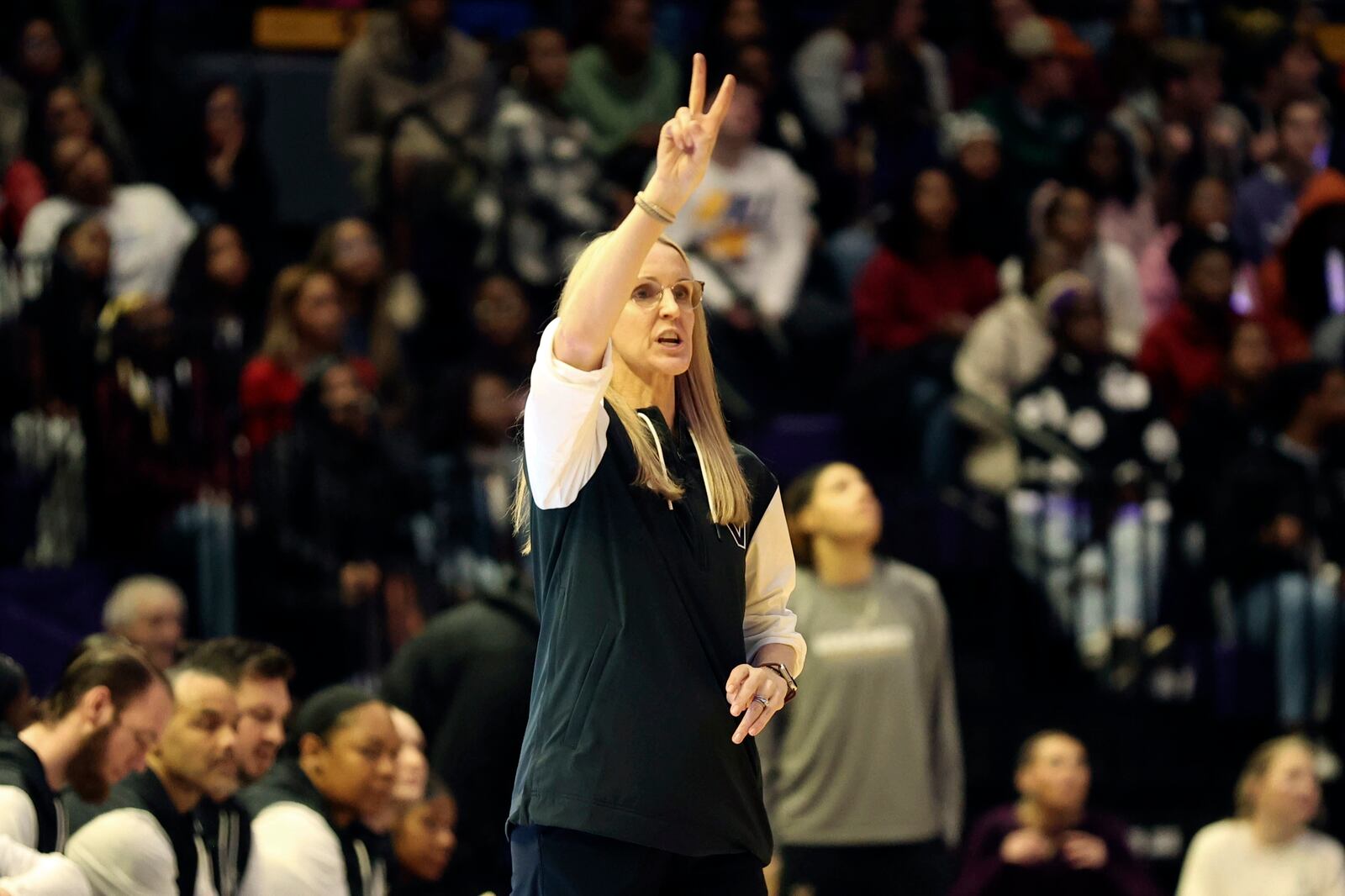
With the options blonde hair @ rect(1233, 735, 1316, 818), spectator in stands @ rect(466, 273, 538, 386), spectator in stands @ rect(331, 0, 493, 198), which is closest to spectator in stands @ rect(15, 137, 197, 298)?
spectator in stands @ rect(331, 0, 493, 198)

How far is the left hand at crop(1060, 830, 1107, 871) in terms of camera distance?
7535 mm

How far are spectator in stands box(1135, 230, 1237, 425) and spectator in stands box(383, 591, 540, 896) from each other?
14.3ft

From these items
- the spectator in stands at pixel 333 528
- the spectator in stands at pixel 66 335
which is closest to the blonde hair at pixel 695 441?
the spectator in stands at pixel 333 528

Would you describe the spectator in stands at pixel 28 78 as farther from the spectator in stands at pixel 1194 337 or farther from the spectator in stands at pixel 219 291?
the spectator in stands at pixel 1194 337

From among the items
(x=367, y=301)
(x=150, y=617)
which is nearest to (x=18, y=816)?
(x=150, y=617)

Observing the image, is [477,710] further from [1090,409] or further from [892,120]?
[892,120]

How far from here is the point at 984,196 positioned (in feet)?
35.8

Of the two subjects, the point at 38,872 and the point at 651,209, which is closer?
the point at 651,209

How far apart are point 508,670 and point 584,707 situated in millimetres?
3423

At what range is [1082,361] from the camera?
9.49 metres

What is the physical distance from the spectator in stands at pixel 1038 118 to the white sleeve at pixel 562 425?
8.42 m

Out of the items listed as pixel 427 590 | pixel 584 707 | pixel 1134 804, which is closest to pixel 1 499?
pixel 427 590

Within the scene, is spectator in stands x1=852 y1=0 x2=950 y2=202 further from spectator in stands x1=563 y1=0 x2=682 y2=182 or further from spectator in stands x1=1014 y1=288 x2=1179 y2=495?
spectator in stands x1=1014 y1=288 x2=1179 y2=495

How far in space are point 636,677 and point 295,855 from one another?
8.07 ft
